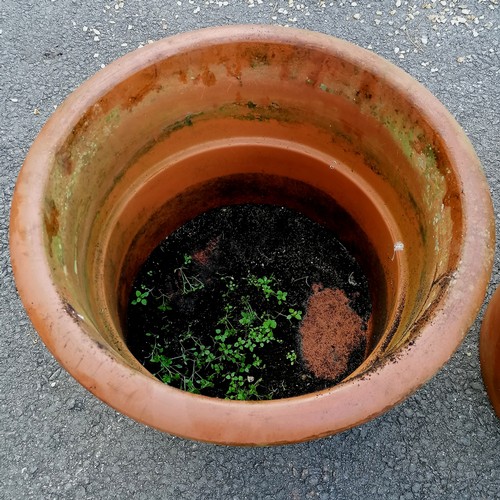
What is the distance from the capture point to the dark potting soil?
214cm

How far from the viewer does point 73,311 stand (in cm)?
136

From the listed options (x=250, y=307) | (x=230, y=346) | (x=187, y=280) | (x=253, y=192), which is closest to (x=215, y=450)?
(x=230, y=346)

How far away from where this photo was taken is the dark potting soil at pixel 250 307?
84.4 inches

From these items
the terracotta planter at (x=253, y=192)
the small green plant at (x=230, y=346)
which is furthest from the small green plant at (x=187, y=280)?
the terracotta planter at (x=253, y=192)

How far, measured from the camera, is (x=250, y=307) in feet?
7.45

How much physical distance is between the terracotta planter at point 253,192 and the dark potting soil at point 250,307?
0.34 ft

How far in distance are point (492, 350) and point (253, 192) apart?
1.19 metres

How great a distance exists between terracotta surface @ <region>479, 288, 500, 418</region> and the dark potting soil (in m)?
0.48

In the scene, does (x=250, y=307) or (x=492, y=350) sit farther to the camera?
(x=250, y=307)

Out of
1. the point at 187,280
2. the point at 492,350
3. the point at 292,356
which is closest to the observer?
the point at 492,350

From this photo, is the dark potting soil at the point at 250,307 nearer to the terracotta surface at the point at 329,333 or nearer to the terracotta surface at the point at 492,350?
the terracotta surface at the point at 329,333

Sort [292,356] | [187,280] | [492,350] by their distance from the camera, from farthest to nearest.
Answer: [187,280] < [292,356] < [492,350]

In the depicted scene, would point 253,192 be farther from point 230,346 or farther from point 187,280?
point 230,346

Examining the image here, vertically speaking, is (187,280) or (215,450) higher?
(187,280)
